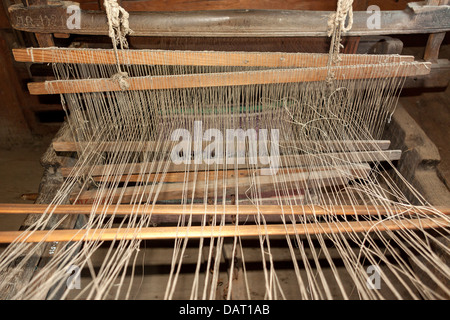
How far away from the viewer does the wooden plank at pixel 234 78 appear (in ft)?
6.75

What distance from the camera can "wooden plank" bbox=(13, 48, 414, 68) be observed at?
1.97 meters

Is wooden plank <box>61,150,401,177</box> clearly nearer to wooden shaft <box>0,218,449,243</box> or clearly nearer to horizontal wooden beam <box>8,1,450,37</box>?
wooden shaft <box>0,218,449,243</box>

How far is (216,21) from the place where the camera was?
76.9 inches

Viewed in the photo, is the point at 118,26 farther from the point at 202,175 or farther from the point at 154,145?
the point at 202,175

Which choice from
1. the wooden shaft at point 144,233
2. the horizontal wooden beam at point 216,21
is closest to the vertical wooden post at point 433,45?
the horizontal wooden beam at point 216,21

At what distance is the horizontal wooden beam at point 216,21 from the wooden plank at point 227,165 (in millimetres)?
733

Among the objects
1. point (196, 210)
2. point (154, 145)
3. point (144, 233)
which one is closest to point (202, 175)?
point (154, 145)

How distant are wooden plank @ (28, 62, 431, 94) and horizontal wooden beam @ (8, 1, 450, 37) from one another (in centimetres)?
22

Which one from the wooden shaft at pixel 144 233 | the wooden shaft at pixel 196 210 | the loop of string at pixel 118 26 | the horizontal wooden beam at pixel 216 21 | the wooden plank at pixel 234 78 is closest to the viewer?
the wooden shaft at pixel 144 233

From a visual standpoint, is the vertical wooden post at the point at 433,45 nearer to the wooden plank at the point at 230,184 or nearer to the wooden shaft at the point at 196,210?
the wooden plank at the point at 230,184

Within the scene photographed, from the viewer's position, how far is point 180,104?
7.80 ft

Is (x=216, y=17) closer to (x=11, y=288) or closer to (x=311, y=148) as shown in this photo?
(x=311, y=148)

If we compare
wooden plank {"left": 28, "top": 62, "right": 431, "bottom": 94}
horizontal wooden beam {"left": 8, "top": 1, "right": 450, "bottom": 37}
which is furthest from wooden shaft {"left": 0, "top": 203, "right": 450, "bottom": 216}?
horizontal wooden beam {"left": 8, "top": 1, "right": 450, "bottom": 37}

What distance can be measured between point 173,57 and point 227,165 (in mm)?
722
